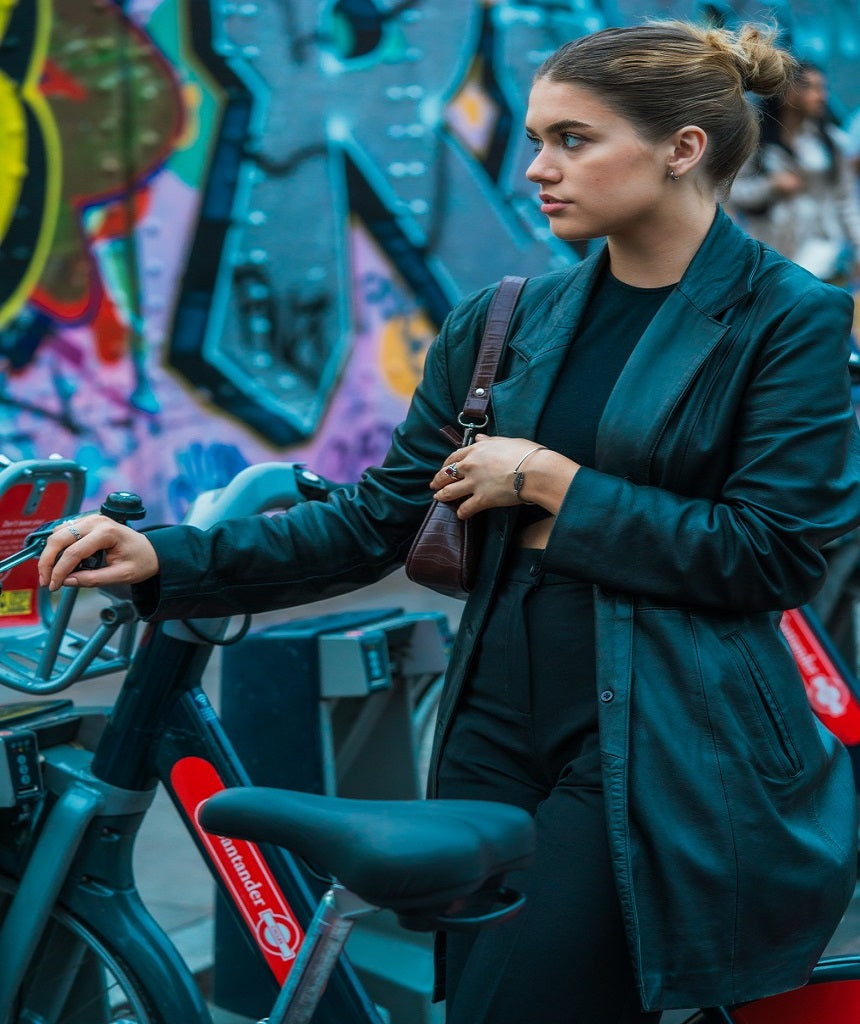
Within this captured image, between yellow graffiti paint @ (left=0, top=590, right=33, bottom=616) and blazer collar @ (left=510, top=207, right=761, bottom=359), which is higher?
blazer collar @ (left=510, top=207, right=761, bottom=359)

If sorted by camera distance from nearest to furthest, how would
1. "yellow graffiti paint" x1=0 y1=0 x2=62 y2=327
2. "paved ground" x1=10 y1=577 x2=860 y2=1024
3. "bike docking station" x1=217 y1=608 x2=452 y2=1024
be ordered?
1. "bike docking station" x1=217 y1=608 x2=452 y2=1024
2. "paved ground" x1=10 y1=577 x2=860 y2=1024
3. "yellow graffiti paint" x1=0 y1=0 x2=62 y2=327

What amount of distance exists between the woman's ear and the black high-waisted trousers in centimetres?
57

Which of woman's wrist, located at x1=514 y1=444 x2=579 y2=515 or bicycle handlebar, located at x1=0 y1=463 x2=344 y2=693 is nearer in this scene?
woman's wrist, located at x1=514 y1=444 x2=579 y2=515

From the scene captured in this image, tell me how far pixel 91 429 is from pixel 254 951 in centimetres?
476

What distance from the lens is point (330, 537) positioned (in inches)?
89.1

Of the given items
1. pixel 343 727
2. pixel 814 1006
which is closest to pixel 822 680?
pixel 343 727

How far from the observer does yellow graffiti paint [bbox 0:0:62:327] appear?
21.7 feet

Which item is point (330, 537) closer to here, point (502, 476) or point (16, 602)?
point (502, 476)

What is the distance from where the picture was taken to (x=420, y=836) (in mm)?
1508

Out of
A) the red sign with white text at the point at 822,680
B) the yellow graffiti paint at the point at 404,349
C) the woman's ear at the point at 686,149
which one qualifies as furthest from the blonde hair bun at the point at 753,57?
the yellow graffiti paint at the point at 404,349

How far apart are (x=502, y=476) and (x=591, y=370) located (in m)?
0.24

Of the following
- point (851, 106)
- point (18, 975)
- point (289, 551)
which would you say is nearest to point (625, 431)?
point (289, 551)

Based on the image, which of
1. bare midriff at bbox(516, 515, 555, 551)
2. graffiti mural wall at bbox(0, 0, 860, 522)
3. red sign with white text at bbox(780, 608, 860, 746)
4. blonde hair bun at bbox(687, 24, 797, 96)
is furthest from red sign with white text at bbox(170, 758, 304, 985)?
graffiti mural wall at bbox(0, 0, 860, 522)

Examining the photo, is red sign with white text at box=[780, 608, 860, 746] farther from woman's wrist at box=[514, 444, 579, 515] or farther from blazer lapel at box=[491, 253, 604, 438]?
woman's wrist at box=[514, 444, 579, 515]
